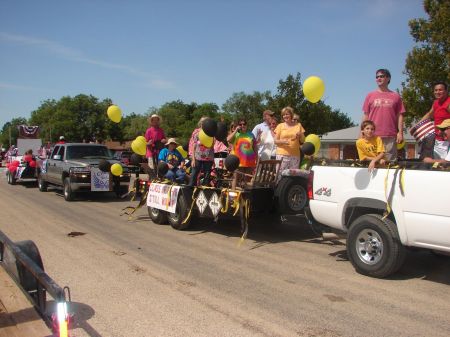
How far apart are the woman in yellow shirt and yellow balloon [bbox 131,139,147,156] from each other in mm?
3279

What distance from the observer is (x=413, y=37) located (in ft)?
58.4

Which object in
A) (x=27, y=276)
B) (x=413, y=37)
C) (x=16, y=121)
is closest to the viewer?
(x=27, y=276)

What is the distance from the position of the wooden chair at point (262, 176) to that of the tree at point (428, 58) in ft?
36.7

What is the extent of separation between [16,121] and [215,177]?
469ft

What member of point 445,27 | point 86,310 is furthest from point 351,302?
point 445,27

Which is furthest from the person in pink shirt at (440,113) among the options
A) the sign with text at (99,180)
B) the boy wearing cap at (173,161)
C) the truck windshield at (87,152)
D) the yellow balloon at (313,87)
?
the truck windshield at (87,152)

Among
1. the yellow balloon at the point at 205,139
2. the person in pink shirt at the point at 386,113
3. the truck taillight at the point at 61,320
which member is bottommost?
the truck taillight at the point at 61,320

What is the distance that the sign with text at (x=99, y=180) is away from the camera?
13266mm

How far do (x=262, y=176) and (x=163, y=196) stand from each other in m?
2.16

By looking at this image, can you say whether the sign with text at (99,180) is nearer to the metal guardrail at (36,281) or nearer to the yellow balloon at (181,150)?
the yellow balloon at (181,150)

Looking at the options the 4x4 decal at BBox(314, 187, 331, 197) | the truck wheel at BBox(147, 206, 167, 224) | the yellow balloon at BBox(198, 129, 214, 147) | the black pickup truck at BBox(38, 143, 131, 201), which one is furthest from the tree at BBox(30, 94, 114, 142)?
the 4x4 decal at BBox(314, 187, 331, 197)

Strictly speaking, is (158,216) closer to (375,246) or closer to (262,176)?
(262,176)

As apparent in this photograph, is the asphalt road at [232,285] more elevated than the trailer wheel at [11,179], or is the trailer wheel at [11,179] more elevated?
the trailer wheel at [11,179]

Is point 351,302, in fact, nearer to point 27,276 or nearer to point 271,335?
point 271,335
